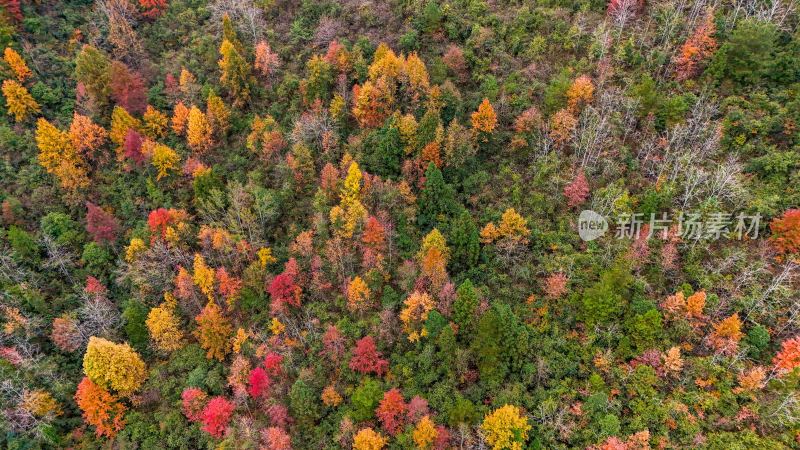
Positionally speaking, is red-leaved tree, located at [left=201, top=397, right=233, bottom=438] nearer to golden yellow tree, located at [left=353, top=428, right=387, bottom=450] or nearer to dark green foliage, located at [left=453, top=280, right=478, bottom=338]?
golden yellow tree, located at [left=353, top=428, right=387, bottom=450]

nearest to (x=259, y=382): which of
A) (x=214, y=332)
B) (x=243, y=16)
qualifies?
(x=214, y=332)

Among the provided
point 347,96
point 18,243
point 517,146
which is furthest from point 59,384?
point 517,146

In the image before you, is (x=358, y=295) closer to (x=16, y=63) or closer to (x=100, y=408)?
(x=100, y=408)

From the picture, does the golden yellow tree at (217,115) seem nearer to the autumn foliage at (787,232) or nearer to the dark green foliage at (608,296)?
the dark green foliage at (608,296)

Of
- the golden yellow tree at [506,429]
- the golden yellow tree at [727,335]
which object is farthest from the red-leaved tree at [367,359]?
the golden yellow tree at [727,335]

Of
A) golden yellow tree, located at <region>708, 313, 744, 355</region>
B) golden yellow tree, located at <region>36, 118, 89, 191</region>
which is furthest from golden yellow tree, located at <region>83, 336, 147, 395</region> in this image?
golden yellow tree, located at <region>708, 313, 744, 355</region>

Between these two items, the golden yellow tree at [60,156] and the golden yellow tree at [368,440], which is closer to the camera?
the golden yellow tree at [368,440]
